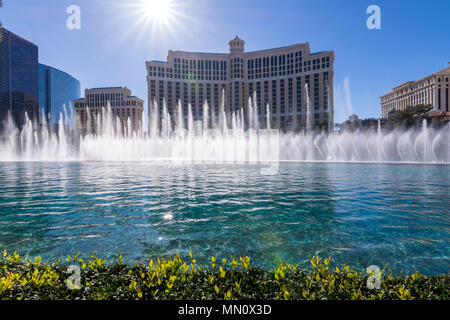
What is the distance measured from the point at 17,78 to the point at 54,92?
7707 centimetres

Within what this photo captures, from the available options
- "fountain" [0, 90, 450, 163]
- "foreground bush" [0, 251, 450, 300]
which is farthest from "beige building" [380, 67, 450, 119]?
"foreground bush" [0, 251, 450, 300]

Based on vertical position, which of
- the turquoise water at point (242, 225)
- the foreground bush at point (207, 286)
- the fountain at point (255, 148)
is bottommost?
the turquoise water at point (242, 225)

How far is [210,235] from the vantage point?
649 cm

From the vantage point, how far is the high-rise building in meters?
84.6

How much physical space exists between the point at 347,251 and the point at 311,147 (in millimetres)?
39390

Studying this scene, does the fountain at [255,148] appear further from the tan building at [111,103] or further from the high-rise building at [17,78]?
the tan building at [111,103]

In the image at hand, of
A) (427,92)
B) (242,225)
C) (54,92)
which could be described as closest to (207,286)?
(242,225)

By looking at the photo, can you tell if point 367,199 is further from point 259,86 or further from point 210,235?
point 259,86

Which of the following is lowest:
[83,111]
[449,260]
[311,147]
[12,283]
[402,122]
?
[449,260]

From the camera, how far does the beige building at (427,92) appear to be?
366 feet

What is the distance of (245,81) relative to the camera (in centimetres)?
11231

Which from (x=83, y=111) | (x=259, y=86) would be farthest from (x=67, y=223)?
(x=83, y=111)

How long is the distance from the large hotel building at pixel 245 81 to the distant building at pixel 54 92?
84172 mm

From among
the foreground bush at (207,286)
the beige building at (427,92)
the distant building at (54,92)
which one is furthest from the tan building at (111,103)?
the foreground bush at (207,286)
